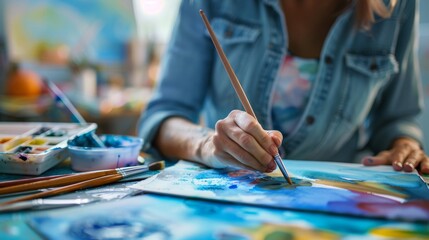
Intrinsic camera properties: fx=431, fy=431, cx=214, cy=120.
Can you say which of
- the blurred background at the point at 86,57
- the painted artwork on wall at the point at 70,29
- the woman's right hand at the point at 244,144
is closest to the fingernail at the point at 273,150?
the woman's right hand at the point at 244,144

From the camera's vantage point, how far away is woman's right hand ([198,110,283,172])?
539 mm

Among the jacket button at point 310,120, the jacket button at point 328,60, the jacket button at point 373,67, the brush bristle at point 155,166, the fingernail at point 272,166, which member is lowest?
the brush bristle at point 155,166

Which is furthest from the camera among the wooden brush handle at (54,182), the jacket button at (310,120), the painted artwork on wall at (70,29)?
the painted artwork on wall at (70,29)

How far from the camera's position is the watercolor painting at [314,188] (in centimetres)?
45

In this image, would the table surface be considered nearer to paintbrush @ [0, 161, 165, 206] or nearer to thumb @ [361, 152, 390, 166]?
paintbrush @ [0, 161, 165, 206]

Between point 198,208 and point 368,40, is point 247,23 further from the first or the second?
point 198,208

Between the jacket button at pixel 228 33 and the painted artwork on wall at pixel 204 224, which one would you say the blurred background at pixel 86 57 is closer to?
the jacket button at pixel 228 33

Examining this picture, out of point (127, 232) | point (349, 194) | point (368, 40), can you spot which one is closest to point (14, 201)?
point (127, 232)

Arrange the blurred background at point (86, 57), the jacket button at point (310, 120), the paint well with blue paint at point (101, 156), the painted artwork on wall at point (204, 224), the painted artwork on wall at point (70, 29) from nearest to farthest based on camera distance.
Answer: the painted artwork on wall at point (204, 224) < the paint well with blue paint at point (101, 156) < the jacket button at point (310, 120) < the blurred background at point (86, 57) < the painted artwork on wall at point (70, 29)

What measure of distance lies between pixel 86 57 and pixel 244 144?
198cm

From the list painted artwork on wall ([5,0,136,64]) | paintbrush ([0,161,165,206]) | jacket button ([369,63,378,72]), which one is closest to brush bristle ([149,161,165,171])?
paintbrush ([0,161,165,206])

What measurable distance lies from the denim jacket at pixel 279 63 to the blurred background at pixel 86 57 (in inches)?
48.5

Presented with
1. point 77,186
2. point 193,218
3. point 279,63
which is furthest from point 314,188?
point 279,63

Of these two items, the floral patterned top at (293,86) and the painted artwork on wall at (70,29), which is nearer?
the floral patterned top at (293,86)
